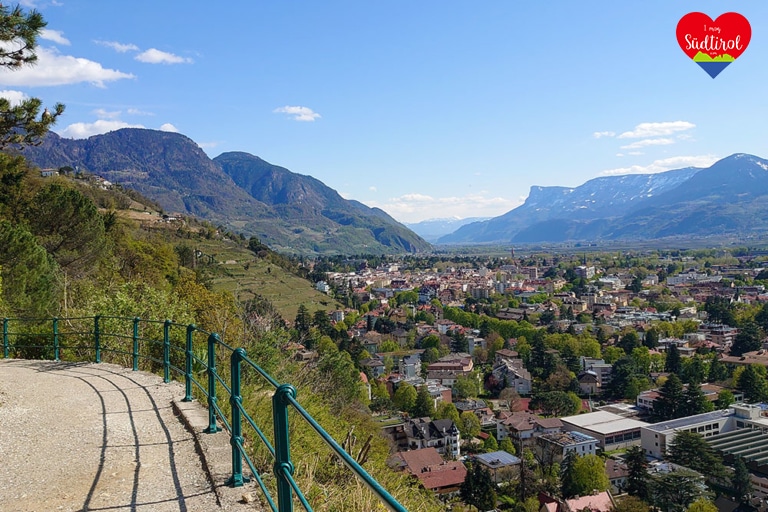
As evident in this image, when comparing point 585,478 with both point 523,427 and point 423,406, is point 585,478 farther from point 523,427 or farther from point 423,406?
point 423,406

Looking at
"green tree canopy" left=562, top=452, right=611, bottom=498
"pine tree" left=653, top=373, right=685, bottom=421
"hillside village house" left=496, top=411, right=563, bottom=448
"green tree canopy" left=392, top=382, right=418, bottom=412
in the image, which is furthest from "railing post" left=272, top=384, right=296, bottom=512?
"pine tree" left=653, top=373, right=685, bottom=421

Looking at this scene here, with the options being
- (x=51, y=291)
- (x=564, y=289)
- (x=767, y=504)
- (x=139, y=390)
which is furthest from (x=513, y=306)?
(x=139, y=390)

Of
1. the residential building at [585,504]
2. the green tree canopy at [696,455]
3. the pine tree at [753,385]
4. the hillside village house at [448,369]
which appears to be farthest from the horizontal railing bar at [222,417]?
the pine tree at [753,385]

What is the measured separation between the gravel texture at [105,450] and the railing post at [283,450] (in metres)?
0.98

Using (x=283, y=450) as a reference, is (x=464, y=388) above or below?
below

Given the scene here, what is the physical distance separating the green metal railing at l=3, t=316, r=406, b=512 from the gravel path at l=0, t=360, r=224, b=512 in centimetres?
28

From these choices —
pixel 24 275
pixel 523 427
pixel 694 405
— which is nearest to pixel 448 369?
pixel 523 427

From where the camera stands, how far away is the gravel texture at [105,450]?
293 centimetres

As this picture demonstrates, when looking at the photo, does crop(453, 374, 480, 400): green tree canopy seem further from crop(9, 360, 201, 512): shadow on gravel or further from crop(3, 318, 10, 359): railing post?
crop(9, 360, 201, 512): shadow on gravel

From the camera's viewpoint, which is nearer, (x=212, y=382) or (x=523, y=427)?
(x=212, y=382)

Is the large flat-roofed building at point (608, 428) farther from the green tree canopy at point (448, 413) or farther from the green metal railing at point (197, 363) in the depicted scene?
the green metal railing at point (197, 363)

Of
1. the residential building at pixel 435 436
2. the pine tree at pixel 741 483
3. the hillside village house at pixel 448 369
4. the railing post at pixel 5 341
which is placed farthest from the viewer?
the hillside village house at pixel 448 369

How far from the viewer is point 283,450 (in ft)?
6.60

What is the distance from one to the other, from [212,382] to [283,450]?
1948mm
